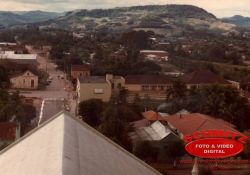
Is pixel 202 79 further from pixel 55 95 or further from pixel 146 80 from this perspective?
pixel 55 95

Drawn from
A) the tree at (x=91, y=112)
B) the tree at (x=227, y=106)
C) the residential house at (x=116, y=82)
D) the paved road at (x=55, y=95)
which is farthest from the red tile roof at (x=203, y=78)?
the tree at (x=91, y=112)

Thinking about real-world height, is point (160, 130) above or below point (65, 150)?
below

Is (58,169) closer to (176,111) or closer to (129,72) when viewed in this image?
(176,111)

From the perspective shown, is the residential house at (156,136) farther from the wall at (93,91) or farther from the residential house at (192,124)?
the wall at (93,91)

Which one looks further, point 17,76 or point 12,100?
point 17,76

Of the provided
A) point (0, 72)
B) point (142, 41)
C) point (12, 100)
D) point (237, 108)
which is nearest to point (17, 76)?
point (0, 72)

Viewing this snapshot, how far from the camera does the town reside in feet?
21.6

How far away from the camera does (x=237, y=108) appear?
24.8 metres

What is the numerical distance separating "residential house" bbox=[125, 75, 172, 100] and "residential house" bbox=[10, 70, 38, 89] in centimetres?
713

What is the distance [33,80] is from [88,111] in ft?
45.5

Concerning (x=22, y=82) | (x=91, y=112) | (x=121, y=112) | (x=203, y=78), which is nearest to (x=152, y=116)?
(x=121, y=112)

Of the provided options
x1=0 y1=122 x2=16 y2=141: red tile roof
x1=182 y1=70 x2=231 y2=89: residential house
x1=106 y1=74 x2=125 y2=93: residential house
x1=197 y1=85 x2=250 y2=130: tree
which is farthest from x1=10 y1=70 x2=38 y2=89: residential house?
x1=0 y1=122 x2=16 y2=141: red tile roof

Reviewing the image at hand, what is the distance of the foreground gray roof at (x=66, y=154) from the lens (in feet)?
17.0

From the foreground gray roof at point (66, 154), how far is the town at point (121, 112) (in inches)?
0.9
